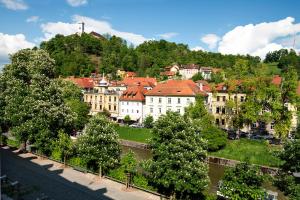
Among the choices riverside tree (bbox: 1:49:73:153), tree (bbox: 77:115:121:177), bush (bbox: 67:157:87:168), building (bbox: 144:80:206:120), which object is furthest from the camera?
building (bbox: 144:80:206:120)

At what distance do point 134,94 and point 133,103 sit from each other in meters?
1.79

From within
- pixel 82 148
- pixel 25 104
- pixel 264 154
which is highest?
pixel 25 104

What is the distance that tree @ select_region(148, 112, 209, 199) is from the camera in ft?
73.6

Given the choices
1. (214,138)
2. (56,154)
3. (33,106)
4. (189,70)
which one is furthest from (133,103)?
(189,70)

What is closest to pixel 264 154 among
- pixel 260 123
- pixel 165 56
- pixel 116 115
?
pixel 260 123

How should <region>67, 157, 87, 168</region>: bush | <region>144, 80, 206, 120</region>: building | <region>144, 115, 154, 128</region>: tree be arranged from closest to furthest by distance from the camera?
1. <region>67, 157, 87, 168</region>: bush
2. <region>144, 80, 206, 120</region>: building
3. <region>144, 115, 154, 128</region>: tree

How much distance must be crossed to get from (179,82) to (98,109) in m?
21.0

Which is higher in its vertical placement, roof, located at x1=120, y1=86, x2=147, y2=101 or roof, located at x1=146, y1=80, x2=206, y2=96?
roof, located at x1=146, y1=80, x2=206, y2=96

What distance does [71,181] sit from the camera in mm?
25672

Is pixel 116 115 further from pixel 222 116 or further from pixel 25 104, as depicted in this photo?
pixel 25 104

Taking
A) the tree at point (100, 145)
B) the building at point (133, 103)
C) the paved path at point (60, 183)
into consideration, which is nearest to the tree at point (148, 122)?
the building at point (133, 103)

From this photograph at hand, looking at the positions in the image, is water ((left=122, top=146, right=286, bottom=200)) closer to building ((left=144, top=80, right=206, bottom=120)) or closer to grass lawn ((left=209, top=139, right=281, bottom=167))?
grass lawn ((left=209, top=139, right=281, bottom=167))

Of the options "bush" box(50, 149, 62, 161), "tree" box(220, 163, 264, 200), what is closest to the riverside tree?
"bush" box(50, 149, 62, 161)

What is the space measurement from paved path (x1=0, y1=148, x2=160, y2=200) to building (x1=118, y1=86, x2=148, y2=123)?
1422 inches
